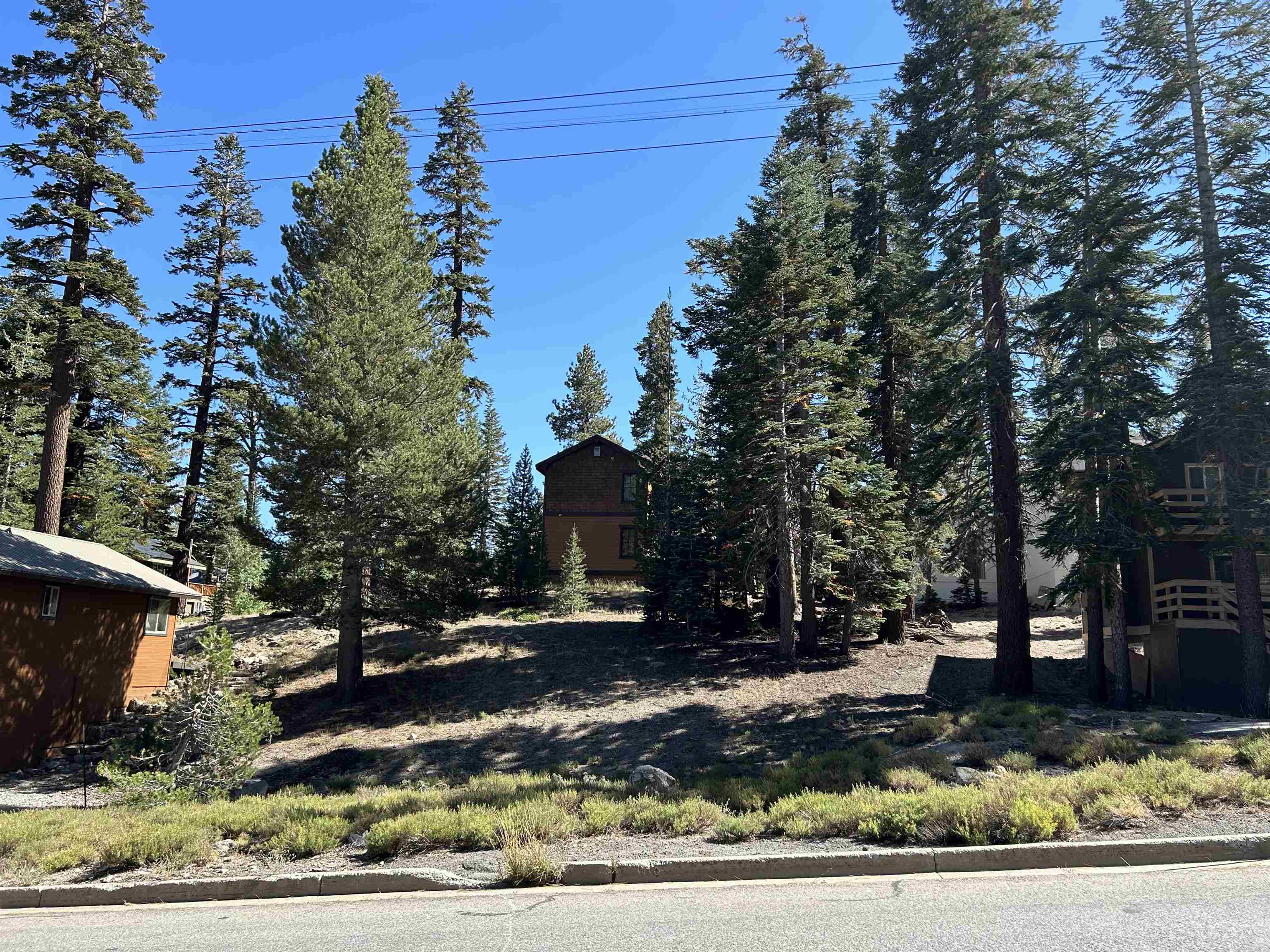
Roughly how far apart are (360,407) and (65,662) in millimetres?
10151

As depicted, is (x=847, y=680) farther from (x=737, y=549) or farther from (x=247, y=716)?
(x=247, y=716)

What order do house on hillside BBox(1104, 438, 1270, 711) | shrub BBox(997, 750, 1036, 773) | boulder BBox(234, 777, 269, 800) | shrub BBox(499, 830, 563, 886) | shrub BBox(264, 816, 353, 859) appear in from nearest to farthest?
shrub BBox(499, 830, 563, 886), shrub BBox(264, 816, 353, 859), shrub BBox(997, 750, 1036, 773), boulder BBox(234, 777, 269, 800), house on hillside BBox(1104, 438, 1270, 711)

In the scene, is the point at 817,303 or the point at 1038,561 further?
the point at 1038,561

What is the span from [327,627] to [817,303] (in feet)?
51.9

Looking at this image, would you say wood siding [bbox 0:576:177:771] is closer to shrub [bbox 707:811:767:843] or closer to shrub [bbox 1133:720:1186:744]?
shrub [bbox 707:811:767:843]

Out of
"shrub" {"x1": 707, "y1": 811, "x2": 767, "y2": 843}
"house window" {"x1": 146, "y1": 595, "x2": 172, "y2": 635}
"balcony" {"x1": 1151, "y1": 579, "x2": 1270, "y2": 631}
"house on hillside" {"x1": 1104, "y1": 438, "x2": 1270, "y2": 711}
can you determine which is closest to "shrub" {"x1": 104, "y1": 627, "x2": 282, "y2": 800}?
"shrub" {"x1": 707, "y1": 811, "x2": 767, "y2": 843}

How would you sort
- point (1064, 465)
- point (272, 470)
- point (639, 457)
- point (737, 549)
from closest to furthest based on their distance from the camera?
1. point (1064, 465)
2. point (272, 470)
3. point (737, 549)
4. point (639, 457)

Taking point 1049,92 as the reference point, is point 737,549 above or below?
below

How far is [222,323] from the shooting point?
107 ft

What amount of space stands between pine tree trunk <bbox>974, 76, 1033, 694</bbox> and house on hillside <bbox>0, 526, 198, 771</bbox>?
22.6m

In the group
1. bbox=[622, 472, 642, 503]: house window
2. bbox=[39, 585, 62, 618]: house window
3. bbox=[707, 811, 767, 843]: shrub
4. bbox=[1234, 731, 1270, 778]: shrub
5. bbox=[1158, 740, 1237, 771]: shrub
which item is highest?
bbox=[622, 472, 642, 503]: house window

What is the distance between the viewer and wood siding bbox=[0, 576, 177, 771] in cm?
1678

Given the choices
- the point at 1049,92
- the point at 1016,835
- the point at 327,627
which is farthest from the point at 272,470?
the point at 1049,92

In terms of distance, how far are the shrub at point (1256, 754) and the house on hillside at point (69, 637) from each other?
22827 mm
